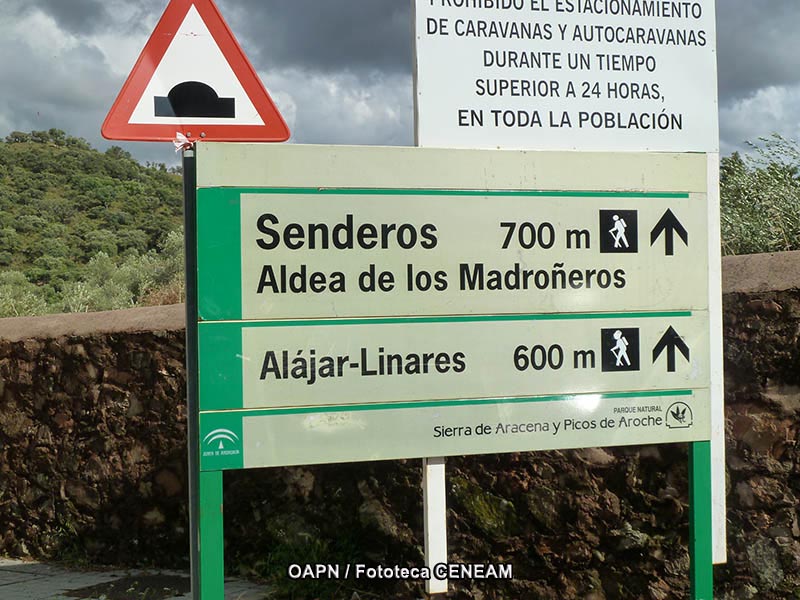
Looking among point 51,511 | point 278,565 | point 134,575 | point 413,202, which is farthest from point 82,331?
point 413,202

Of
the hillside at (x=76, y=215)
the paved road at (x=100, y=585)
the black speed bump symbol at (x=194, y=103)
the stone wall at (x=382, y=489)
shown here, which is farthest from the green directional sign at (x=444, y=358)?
the hillside at (x=76, y=215)

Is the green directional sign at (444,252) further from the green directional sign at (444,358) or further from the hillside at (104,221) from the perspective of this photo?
the hillside at (104,221)

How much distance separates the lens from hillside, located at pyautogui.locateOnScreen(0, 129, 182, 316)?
17.0 meters

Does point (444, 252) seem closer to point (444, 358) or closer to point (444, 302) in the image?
point (444, 302)

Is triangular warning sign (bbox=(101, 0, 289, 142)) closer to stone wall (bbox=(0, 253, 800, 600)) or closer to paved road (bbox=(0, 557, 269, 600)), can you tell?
stone wall (bbox=(0, 253, 800, 600))

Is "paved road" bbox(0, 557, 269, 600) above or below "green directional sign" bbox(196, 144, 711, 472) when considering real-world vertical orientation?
below

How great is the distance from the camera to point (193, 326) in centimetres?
316

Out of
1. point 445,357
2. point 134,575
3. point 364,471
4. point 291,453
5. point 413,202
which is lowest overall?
point 134,575

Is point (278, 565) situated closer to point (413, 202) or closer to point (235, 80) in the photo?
point (413, 202)

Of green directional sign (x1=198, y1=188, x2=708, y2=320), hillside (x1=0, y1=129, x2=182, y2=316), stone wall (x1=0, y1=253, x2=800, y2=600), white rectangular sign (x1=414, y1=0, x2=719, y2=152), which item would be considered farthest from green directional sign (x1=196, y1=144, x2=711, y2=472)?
hillside (x1=0, y1=129, x2=182, y2=316)

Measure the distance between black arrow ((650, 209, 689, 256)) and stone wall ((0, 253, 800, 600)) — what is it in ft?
1.99

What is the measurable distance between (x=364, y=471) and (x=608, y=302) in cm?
175

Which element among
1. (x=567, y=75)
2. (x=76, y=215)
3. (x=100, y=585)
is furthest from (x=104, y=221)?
(x=567, y=75)

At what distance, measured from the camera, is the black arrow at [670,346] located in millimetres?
3506
